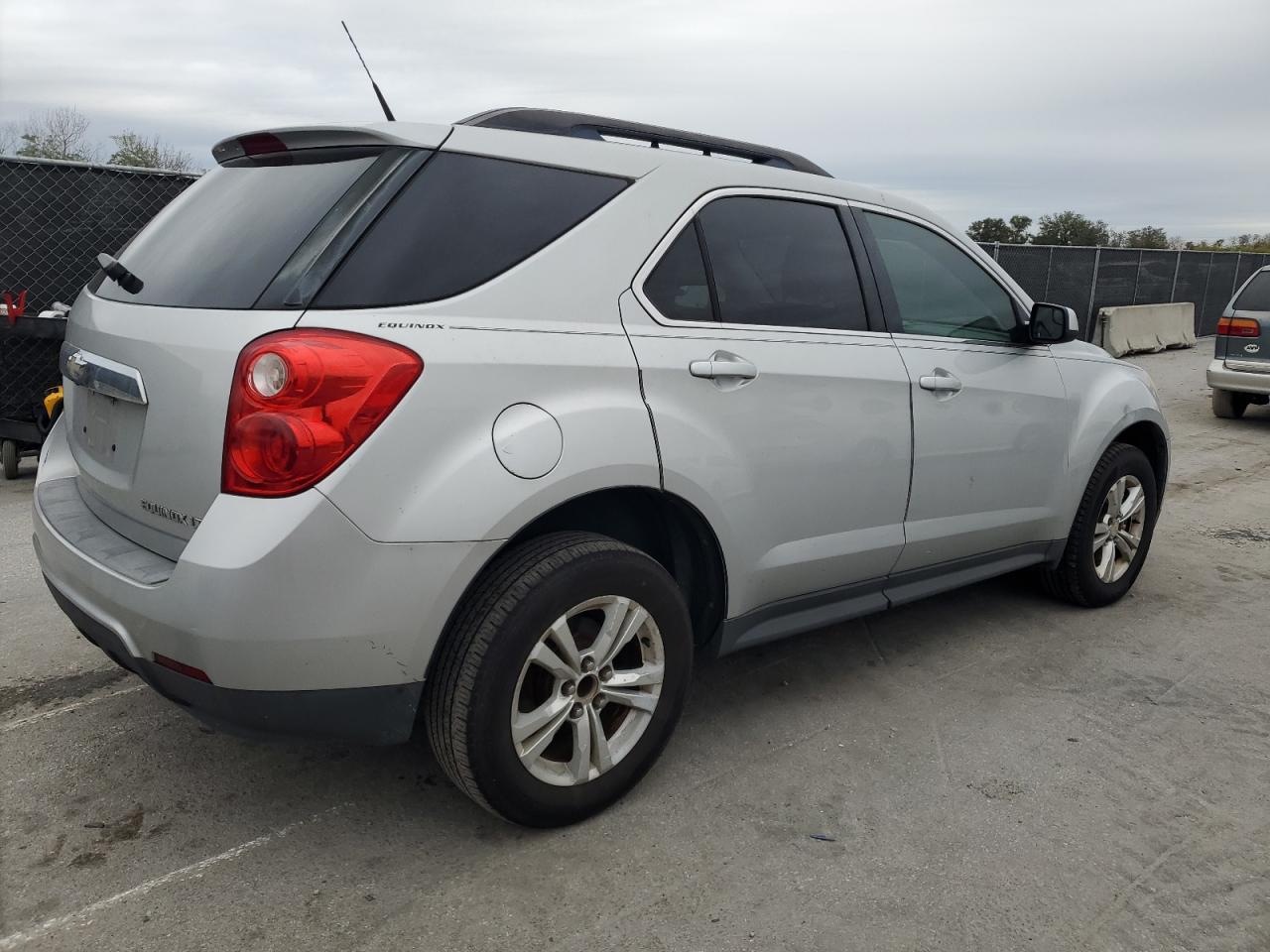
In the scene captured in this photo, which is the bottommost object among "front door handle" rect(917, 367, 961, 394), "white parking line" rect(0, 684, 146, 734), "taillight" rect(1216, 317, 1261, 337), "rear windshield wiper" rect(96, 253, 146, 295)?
"white parking line" rect(0, 684, 146, 734)

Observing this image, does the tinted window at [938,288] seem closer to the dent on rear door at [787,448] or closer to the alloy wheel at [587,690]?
the dent on rear door at [787,448]

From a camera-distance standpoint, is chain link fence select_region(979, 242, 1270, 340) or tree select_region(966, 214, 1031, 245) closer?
chain link fence select_region(979, 242, 1270, 340)

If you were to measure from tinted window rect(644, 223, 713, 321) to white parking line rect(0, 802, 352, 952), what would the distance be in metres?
1.63

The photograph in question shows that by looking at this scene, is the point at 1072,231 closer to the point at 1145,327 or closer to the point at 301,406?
the point at 1145,327

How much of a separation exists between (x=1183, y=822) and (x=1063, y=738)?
53cm

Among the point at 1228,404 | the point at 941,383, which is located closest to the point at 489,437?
the point at 941,383

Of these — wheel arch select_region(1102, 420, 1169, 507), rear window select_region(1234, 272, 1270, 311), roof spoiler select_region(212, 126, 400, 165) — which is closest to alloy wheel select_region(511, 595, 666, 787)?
roof spoiler select_region(212, 126, 400, 165)

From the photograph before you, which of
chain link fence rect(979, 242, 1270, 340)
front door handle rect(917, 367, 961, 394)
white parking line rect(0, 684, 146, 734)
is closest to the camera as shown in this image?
white parking line rect(0, 684, 146, 734)

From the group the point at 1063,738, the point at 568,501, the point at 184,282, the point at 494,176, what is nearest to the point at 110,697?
the point at 184,282

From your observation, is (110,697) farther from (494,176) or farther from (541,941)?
(494,176)

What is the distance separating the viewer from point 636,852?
8.86 ft

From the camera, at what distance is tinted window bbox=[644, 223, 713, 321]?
2922mm

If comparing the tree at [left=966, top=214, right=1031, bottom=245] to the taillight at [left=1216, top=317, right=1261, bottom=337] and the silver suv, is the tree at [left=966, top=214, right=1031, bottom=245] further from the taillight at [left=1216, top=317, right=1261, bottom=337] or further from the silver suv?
the silver suv

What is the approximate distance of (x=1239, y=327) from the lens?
10664 mm
